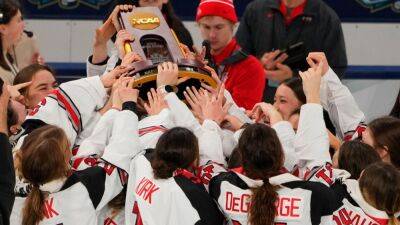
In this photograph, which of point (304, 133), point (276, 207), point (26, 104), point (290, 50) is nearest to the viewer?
point (276, 207)

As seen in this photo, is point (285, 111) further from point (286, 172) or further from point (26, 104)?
point (26, 104)

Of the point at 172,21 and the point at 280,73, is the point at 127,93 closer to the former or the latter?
the point at 172,21

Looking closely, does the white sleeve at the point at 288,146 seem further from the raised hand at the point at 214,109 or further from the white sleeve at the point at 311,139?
the raised hand at the point at 214,109

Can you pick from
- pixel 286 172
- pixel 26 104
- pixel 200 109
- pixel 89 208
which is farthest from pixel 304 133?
pixel 26 104

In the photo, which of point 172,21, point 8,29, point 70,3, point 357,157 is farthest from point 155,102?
point 70,3

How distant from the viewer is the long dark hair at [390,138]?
5148 mm

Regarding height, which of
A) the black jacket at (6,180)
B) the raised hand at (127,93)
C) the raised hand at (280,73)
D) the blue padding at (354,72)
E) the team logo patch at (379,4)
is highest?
the black jacket at (6,180)

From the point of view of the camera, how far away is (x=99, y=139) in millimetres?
5121

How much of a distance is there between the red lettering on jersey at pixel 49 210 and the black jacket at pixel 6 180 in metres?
0.79

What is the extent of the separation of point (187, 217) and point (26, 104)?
1.54m

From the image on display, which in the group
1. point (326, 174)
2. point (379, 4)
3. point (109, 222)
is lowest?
point (379, 4)

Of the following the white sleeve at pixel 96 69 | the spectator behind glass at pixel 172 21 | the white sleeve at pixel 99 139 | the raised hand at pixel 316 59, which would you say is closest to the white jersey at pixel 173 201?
the white sleeve at pixel 99 139

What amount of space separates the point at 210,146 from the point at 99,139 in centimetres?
55

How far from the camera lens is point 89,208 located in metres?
4.81
